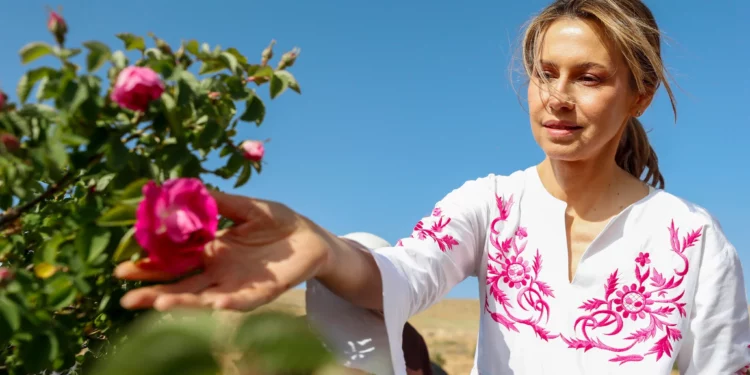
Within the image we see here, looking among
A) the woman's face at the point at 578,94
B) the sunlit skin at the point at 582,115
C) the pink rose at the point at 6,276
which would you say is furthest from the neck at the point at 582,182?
the pink rose at the point at 6,276

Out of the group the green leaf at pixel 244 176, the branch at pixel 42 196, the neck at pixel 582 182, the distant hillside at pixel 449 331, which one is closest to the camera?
the distant hillside at pixel 449 331

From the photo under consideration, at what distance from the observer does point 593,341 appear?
2660 mm

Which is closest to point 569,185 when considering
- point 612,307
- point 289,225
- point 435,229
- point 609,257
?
point 609,257

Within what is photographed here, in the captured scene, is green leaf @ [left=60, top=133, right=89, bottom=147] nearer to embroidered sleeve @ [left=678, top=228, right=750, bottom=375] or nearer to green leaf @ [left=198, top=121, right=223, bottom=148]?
green leaf @ [left=198, top=121, right=223, bottom=148]

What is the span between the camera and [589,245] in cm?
275

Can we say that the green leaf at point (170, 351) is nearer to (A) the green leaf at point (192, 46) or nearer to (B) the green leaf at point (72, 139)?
(B) the green leaf at point (72, 139)

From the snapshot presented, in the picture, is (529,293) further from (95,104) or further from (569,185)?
(95,104)

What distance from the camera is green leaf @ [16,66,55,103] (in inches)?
49.7

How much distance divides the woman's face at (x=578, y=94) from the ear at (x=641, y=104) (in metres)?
0.15

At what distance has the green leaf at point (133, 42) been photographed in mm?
1445

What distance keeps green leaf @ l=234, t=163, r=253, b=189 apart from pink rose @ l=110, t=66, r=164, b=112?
277mm

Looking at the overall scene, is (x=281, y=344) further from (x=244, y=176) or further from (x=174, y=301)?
(x=244, y=176)

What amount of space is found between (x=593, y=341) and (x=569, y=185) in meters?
0.63

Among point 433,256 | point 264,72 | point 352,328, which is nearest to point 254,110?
point 264,72
